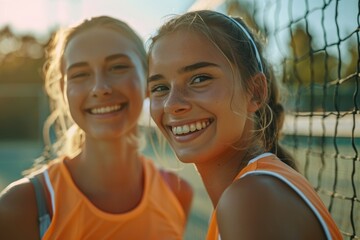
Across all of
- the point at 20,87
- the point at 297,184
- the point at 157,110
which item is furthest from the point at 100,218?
the point at 20,87

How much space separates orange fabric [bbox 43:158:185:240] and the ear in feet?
2.76

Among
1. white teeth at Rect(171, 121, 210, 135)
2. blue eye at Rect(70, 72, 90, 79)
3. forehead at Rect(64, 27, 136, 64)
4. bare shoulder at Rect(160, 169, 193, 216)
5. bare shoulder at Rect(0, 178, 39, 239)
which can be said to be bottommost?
bare shoulder at Rect(160, 169, 193, 216)

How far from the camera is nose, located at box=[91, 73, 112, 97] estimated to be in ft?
7.32

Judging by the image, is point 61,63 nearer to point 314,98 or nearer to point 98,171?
point 98,171

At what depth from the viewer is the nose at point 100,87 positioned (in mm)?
2232

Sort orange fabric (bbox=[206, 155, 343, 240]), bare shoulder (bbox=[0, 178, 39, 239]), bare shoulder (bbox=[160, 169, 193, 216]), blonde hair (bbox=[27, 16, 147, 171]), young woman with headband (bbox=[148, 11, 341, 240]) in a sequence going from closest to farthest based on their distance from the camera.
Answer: orange fabric (bbox=[206, 155, 343, 240])
young woman with headband (bbox=[148, 11, 341, 240])
bare shoulder (bbox=[0, 178, 39, 239])
blonde hair (bbox=[27, 16, 147, 171])
bare shoulder (bbox=[160, 169, 193, 216])

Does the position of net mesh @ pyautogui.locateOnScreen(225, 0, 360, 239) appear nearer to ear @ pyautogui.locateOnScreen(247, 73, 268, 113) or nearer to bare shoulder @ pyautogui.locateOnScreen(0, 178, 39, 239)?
ear @ pyautogui.locateOnScreen(247, 73, 268, 113)

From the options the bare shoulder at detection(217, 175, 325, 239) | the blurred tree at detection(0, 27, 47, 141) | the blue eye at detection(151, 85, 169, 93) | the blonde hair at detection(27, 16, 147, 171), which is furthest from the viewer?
the blurred tree at detection(0, 27, 47, 141)

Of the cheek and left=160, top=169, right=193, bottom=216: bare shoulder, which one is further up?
the cheek

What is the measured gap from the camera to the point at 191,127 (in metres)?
1.65

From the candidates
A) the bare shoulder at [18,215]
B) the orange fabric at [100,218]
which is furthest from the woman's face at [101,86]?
the bare shoulder at [18,215]

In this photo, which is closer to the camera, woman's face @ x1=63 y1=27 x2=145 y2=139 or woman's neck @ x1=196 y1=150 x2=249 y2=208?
woman's neck @ x1=196 y1=150 x2=249 y2=208

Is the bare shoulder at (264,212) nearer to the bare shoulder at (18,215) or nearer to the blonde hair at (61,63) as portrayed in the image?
the bare shoulder at (18,215)

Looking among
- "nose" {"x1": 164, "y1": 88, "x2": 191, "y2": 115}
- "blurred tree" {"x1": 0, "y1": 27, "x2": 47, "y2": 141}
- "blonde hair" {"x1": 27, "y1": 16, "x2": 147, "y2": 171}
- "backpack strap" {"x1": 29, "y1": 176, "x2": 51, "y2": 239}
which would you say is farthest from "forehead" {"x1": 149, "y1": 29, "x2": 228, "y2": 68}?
"blurred tree" {"x1": 0, "y1": 27, "x2": 47, "y2": 141}
